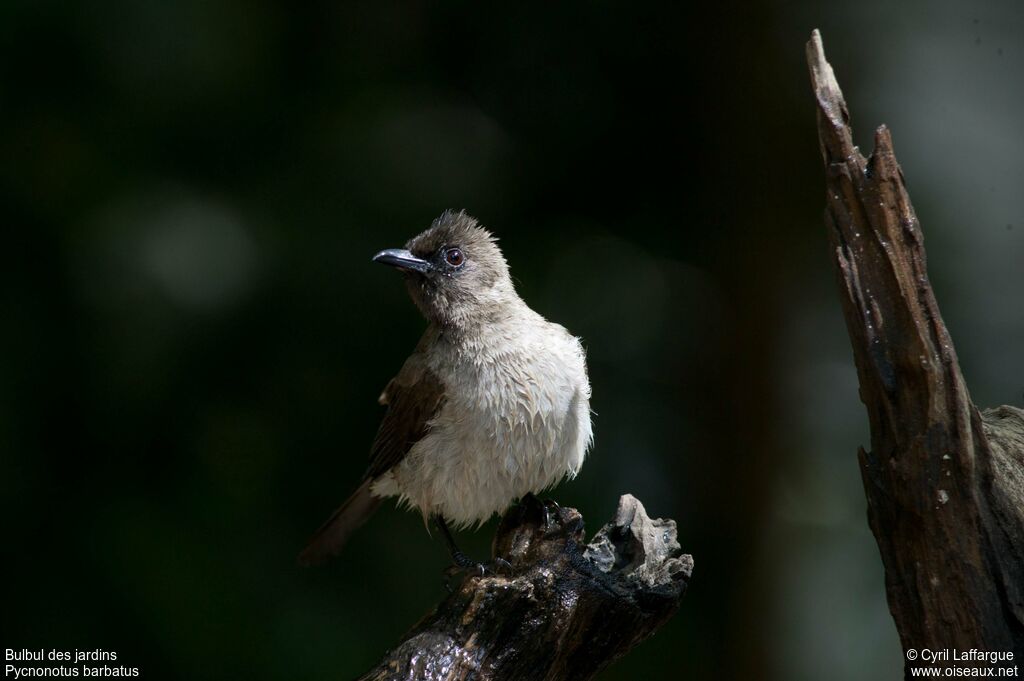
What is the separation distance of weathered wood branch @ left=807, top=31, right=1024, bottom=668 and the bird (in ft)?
3.79

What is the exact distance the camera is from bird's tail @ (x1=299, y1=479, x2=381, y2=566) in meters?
4.18

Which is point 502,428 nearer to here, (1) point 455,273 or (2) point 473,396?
(2) point 473,396

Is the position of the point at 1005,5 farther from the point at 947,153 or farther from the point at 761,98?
the point at 761,98

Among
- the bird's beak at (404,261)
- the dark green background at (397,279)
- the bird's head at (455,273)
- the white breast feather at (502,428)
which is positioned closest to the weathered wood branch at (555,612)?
the white breast feather at (502,428)

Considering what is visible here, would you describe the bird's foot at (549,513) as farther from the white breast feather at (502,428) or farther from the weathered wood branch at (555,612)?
the white breast feather at (502,428)

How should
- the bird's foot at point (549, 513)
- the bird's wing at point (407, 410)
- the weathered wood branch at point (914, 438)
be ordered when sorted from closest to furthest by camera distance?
1. the weathered wood branch at point (914, 438)
2. the bird's foot at point (549, 513)
3. the bird's wing at point (407, 410)

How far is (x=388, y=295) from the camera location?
4.86m

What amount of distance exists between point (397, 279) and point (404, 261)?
111 cm

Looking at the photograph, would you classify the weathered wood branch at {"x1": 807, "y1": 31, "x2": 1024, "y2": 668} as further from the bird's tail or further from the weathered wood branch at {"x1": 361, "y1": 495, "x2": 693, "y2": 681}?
the bird's tail

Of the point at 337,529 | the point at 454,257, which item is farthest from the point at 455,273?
the point at 337,529

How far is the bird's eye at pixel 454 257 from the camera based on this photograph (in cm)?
386

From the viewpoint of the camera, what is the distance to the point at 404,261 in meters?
3.77

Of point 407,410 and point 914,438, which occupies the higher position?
point 407,410

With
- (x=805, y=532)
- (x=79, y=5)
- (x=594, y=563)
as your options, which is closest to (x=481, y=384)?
(x=594, y=563)
